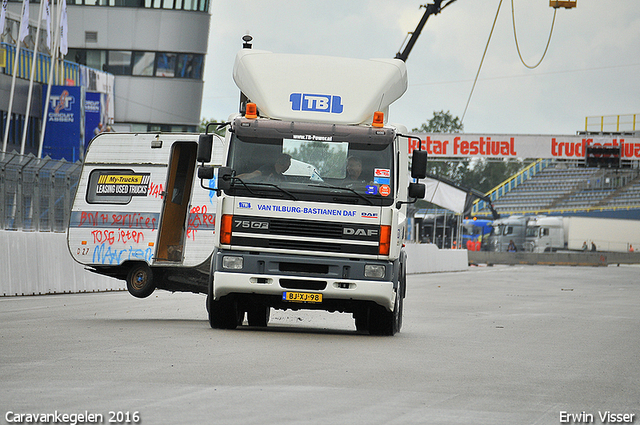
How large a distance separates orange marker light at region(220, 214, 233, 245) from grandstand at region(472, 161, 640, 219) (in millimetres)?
67291

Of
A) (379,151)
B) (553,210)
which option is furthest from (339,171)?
(553,210)

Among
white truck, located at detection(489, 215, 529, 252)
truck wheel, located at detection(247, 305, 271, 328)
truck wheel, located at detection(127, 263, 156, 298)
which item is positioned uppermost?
white truck, located at detection(489, 215, 529, 252)

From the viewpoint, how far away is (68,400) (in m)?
6.56

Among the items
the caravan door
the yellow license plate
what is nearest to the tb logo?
the yellow license plate

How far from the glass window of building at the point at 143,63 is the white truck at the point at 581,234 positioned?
2883 cm

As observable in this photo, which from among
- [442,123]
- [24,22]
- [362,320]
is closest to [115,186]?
[362,320]

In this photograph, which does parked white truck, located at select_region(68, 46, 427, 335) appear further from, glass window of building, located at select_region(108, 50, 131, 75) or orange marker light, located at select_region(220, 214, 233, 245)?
glass window of building, located at select_region(108, 50, 131, 75)

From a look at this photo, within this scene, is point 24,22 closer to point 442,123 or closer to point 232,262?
point 232,262

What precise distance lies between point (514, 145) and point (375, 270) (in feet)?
129

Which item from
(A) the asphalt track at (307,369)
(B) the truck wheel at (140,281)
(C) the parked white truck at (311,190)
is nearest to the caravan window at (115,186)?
(B) the truck wheel at (140,281)

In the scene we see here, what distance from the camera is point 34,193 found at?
68.6ft

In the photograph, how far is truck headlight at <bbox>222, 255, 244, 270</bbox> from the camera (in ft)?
38.5

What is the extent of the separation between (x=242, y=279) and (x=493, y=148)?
39.6 m

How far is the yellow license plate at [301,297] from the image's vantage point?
11719 mm
